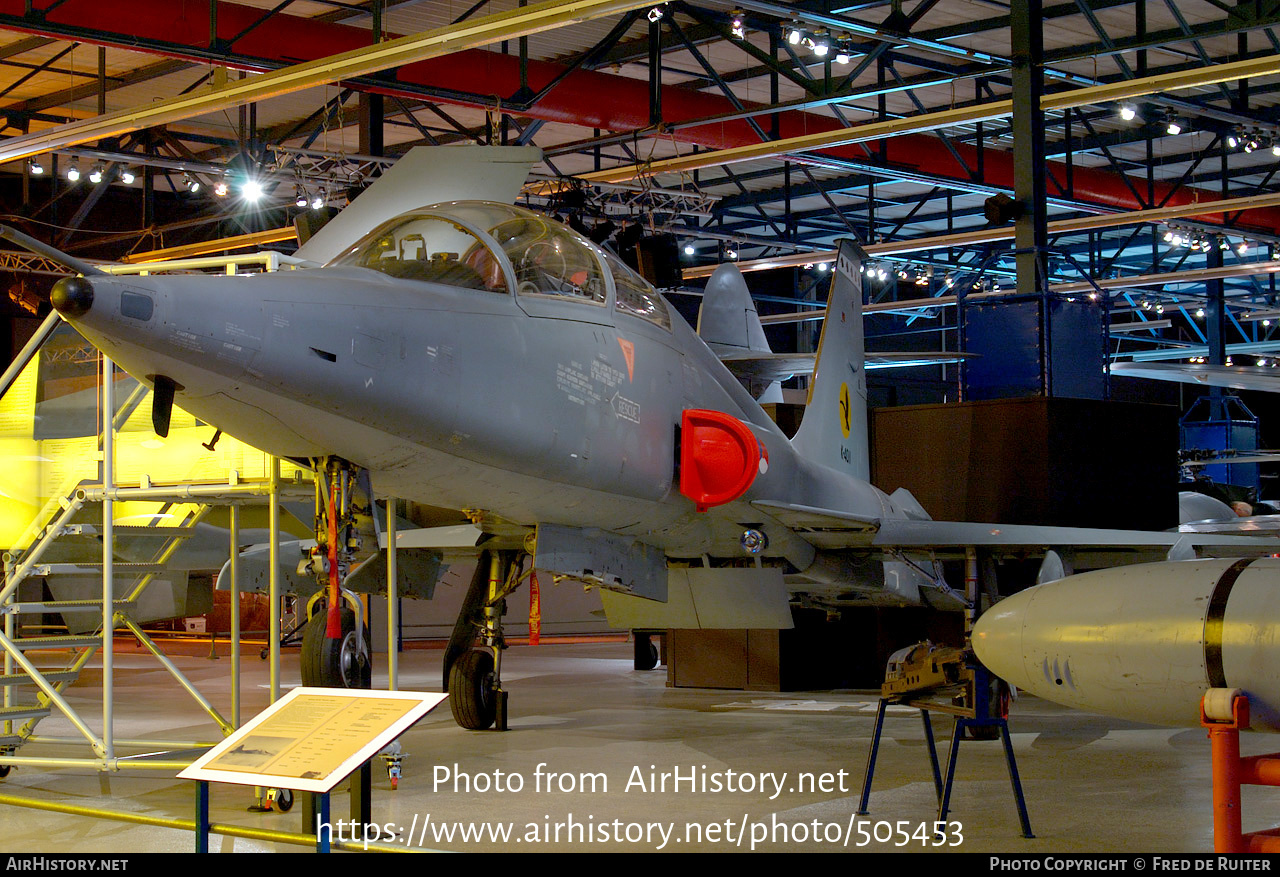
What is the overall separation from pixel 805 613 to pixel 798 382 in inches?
865

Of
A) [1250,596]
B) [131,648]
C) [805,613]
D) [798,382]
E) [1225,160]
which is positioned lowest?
[131,648]

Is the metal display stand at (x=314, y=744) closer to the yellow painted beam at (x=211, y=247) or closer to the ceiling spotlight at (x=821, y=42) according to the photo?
the ceiling spotlight at (x=821, y=42)

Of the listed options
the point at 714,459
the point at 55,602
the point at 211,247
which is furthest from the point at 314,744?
the point at 211,247

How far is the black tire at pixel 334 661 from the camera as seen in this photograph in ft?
19.8

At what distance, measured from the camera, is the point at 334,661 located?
6.05m

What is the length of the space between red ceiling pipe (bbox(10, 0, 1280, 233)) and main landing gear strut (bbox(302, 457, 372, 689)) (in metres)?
7.71

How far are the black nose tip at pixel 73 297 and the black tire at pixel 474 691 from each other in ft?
19.7

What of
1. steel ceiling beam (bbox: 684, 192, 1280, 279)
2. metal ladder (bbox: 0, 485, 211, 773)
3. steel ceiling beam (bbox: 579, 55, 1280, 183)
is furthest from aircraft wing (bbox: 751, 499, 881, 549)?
steel ceiling beam (bbox: 684, 192, 1280, 279)

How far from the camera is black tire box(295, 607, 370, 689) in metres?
6.03

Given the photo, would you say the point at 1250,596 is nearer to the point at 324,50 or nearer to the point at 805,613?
the point at 805,613

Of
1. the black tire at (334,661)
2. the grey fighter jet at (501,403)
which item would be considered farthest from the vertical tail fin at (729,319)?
the black tire at (334,661)

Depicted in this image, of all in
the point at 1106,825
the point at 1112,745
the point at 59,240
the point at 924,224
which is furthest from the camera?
the point at 924,224

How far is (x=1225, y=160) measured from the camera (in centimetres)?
2031

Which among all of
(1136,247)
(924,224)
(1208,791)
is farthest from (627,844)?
(1136,247)
